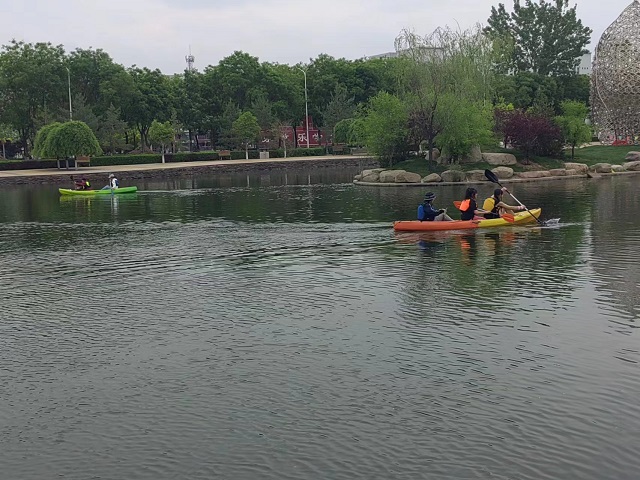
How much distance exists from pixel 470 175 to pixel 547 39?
148ft

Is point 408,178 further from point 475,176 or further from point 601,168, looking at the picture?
point 601,168

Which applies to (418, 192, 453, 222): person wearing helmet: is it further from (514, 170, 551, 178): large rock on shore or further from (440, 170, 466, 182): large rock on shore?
(514, 170, 551, 178): large rock on shore

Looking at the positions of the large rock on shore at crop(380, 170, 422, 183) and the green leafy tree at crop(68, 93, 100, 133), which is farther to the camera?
the green leafy tree at crop(68, 93, 100, 133)

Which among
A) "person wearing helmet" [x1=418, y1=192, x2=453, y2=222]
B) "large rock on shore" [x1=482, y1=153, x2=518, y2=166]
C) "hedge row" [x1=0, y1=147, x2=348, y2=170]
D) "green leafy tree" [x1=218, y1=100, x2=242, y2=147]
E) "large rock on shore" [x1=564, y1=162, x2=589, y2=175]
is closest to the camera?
"person wearing helmet" [x1=418, y1=192, x2=453, y2=222]

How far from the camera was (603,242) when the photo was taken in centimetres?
2075

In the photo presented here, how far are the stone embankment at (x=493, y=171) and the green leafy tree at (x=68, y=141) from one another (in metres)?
25.4

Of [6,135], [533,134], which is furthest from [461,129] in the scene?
[6,135]

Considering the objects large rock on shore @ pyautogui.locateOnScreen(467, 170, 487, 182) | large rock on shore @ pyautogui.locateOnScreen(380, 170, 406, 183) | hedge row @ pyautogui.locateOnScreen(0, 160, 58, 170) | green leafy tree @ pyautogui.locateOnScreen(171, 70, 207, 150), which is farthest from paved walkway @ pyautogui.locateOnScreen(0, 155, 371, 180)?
large rock on shore @ pyautogui.locateOnScreen(467, 170, 487, 182)

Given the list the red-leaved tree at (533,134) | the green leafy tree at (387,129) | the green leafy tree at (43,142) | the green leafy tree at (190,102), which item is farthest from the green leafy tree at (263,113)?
the red-leaved tree at (533,134)

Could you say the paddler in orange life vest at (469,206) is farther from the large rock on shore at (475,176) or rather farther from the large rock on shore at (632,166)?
the large rock on shore at (632,166)

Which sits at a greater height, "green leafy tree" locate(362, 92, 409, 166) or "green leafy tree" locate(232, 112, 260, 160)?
"green leafy tree" locate(232, 112, 260, 160)

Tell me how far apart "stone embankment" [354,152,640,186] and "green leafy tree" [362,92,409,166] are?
180 centimetres

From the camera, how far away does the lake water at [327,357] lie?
8.30 m

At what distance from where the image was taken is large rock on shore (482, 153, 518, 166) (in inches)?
1781
